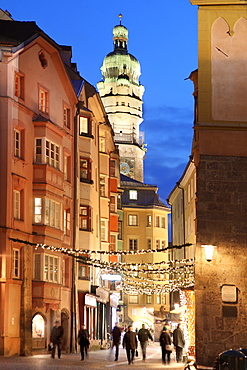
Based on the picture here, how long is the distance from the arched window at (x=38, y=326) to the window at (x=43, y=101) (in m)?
11.0

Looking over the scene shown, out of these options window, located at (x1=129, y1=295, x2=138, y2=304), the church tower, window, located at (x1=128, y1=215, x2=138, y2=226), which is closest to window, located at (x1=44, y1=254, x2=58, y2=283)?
window, located at (x1=129, y1=295, x2=138, y2=304)

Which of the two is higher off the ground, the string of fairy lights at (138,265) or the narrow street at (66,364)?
the string of fairy lights at (138,265)

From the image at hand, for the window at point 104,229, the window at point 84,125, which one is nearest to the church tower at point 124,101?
the window at point 104,229

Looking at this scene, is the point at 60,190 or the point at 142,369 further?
the point at 60,190

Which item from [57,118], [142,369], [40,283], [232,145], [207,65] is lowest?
[142,369]

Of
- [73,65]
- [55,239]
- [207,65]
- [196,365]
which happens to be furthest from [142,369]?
[73,65]

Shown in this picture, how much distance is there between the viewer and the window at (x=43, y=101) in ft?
145

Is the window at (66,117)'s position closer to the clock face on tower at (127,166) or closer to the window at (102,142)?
the window at (102,142)

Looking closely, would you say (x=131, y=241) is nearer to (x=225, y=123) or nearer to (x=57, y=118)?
(x=57, y=118)

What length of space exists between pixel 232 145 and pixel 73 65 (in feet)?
105

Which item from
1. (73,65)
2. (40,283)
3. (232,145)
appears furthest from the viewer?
(73,65)

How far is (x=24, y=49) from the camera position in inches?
1636

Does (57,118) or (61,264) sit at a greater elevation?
(57,118)

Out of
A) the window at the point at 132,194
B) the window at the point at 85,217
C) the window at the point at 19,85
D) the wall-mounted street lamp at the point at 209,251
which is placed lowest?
the wall-mounted street lamp at the point at 209,251
